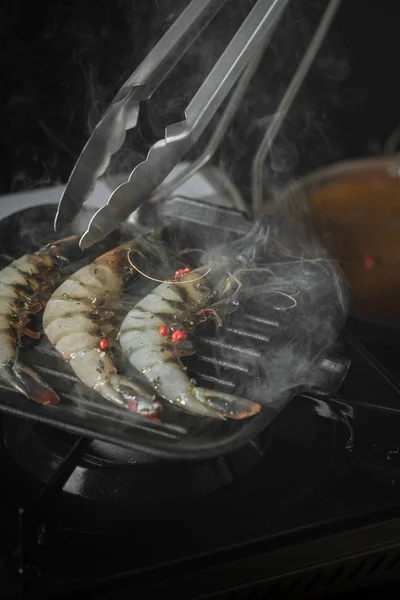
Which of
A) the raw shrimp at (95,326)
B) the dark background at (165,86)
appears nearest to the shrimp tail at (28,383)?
the raw shrimp at (95,326)

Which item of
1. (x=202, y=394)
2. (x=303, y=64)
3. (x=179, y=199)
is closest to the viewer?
(x=202, y=394)

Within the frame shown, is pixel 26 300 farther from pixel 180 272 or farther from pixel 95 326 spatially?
pixel 180 272

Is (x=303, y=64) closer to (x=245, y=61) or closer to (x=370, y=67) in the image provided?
(x=245, y=61)

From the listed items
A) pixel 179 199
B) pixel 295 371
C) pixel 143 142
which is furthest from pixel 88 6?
pixel 295 371

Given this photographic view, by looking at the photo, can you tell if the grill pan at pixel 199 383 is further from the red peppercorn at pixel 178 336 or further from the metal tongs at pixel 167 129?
the metal tongs at pixel 167 129

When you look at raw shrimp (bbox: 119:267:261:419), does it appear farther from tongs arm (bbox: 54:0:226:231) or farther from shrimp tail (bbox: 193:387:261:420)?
tongs arm (bbox: 54:0:226:231)

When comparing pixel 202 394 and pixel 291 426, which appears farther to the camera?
pixel 291 426

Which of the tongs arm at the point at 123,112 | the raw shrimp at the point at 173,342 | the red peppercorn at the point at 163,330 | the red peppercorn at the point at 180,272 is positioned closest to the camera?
the raw shrimp at the point at 173,342
